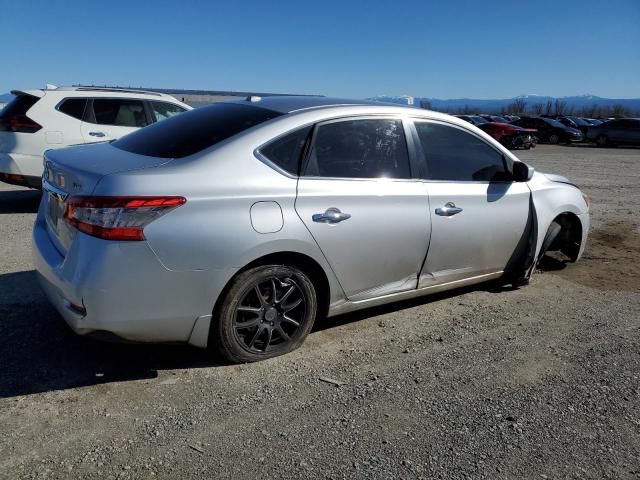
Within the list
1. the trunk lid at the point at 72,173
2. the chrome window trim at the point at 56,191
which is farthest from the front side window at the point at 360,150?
the chrome window trim at the point at 56,191

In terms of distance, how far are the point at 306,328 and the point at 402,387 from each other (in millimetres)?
743

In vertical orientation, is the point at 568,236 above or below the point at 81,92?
below

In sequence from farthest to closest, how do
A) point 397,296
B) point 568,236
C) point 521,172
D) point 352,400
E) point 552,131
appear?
1. point 552,131
2. point 568,236
3. point 521,172
4. point 397,296
5. point 352,400

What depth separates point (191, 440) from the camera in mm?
2754

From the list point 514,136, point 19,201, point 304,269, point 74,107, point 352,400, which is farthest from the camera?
point 514,136

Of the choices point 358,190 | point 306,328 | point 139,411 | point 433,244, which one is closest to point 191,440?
point 139,411

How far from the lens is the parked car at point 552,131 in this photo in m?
33.2

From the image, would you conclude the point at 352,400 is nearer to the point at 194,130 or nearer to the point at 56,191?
the point at 194,130

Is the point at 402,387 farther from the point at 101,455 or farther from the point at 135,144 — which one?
the point at 135,144

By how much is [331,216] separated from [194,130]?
3.62 ft

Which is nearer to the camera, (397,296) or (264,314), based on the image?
(264,314)

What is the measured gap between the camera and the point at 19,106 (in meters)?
7.70

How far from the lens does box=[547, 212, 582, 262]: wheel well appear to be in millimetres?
5496

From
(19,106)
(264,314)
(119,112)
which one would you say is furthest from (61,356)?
(119,112)
